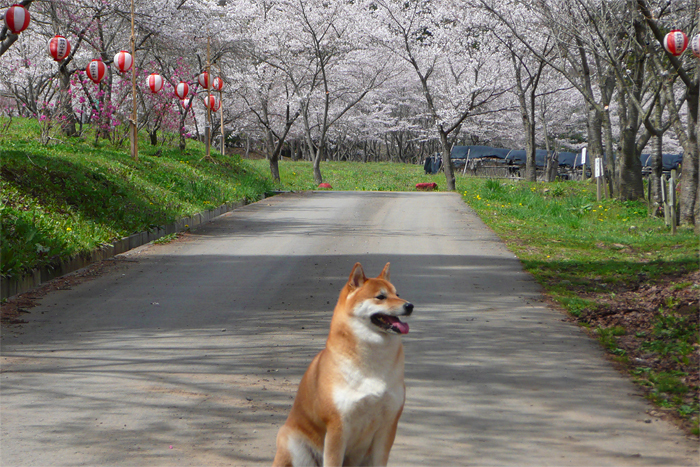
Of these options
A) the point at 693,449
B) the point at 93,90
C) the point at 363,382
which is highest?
the point at 93,90

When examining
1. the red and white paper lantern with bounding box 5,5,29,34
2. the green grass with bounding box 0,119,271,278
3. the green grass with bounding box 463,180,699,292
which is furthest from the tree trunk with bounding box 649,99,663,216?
the red and white paper lantern with bounding box 5,5,29,34

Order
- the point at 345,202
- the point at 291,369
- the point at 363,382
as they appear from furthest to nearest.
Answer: the point at 345,202, the point at 291,369, the point at 363,382

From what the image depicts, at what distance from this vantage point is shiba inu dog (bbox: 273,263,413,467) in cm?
310

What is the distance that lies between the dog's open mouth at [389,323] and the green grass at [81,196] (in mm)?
6763

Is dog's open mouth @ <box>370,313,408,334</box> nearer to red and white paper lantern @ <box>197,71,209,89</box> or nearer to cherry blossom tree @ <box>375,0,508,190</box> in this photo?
red and white paper lantern @ <box>197,71,209,89</box>

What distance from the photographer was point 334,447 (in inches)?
123

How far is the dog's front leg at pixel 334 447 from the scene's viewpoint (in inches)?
123

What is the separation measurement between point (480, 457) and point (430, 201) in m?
18.6

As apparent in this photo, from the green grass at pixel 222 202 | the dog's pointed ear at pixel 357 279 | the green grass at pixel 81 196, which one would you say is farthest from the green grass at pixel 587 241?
the green grass at pixel 81 196

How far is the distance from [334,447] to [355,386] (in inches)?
11.5

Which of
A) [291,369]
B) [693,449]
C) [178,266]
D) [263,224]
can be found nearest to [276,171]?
[263,224]

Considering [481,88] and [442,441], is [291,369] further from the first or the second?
[481,88]

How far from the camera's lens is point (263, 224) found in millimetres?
15922

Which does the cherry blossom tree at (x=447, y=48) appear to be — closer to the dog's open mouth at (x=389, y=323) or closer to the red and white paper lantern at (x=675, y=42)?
the red and white paper lantern at (x=675, y=42)
